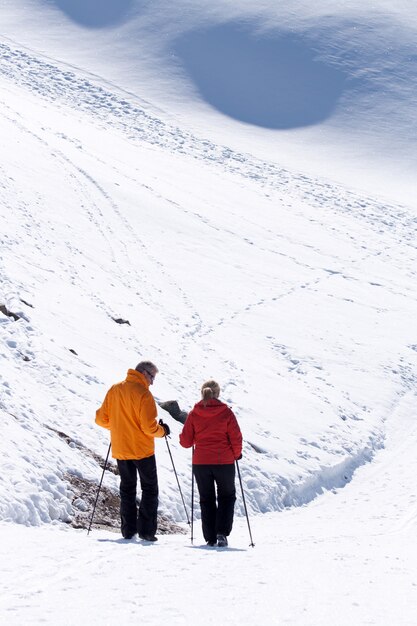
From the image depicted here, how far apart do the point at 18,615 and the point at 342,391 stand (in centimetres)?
1521

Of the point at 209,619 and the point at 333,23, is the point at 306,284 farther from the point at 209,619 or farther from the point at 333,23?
the point at 333,23

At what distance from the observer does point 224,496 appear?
9.67 meters

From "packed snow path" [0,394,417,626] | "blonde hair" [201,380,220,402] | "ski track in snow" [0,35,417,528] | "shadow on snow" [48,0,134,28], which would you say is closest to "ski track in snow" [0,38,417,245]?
"ski track in snow" [0,35,417,528]

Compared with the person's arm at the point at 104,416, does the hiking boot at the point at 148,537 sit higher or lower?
lower

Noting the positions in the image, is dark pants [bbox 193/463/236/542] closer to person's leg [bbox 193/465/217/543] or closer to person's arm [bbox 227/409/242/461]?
person's leg [bbox 193/465/217/543]

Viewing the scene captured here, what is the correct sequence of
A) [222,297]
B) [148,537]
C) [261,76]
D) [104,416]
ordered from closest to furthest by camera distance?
1. [104,416]
2. [148,537]
3. [222,297]
4. [261,76]

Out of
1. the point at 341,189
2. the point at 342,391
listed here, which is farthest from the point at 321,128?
the point at 342,391

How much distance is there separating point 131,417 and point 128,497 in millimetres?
892

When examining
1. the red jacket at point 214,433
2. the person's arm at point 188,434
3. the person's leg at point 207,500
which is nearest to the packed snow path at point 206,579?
the person's leg at point 207,500

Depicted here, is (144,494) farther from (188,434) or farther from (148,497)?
(188,434)

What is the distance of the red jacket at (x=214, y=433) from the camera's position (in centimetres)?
949

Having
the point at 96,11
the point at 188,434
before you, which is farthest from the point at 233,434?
the point at 96,11

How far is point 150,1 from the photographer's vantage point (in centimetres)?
7094

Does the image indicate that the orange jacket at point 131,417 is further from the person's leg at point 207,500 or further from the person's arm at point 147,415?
the person's leg at point 207,500
